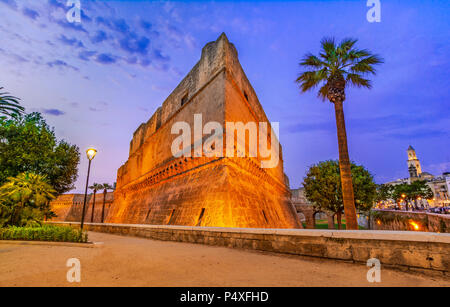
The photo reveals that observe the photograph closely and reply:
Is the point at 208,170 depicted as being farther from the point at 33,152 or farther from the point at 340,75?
the point at 33,152

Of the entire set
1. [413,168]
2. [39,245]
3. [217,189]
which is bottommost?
[39,245]

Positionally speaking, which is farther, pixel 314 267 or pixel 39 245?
pixel 39 245

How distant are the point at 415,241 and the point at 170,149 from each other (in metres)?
15.4

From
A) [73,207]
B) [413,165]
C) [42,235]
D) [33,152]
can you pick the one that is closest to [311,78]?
[42,235]

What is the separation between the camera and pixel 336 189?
17.6m

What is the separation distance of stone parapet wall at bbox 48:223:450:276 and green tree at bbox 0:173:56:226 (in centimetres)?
862

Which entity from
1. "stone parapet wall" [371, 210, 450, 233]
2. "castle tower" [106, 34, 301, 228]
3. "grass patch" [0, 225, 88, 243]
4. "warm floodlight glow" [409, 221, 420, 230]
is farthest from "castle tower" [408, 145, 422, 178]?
"grass patch" [0, 225, 88, 243]

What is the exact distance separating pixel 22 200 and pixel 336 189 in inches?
844

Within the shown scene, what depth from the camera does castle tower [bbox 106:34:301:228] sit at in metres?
9.74

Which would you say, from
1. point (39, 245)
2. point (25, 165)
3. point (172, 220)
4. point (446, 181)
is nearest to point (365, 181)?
point (172, 220)

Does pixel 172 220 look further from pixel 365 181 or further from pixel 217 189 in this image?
pixel 365 181

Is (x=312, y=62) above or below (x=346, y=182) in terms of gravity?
above

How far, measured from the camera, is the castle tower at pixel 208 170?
9.74 metres

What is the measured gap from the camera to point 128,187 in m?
24.4
